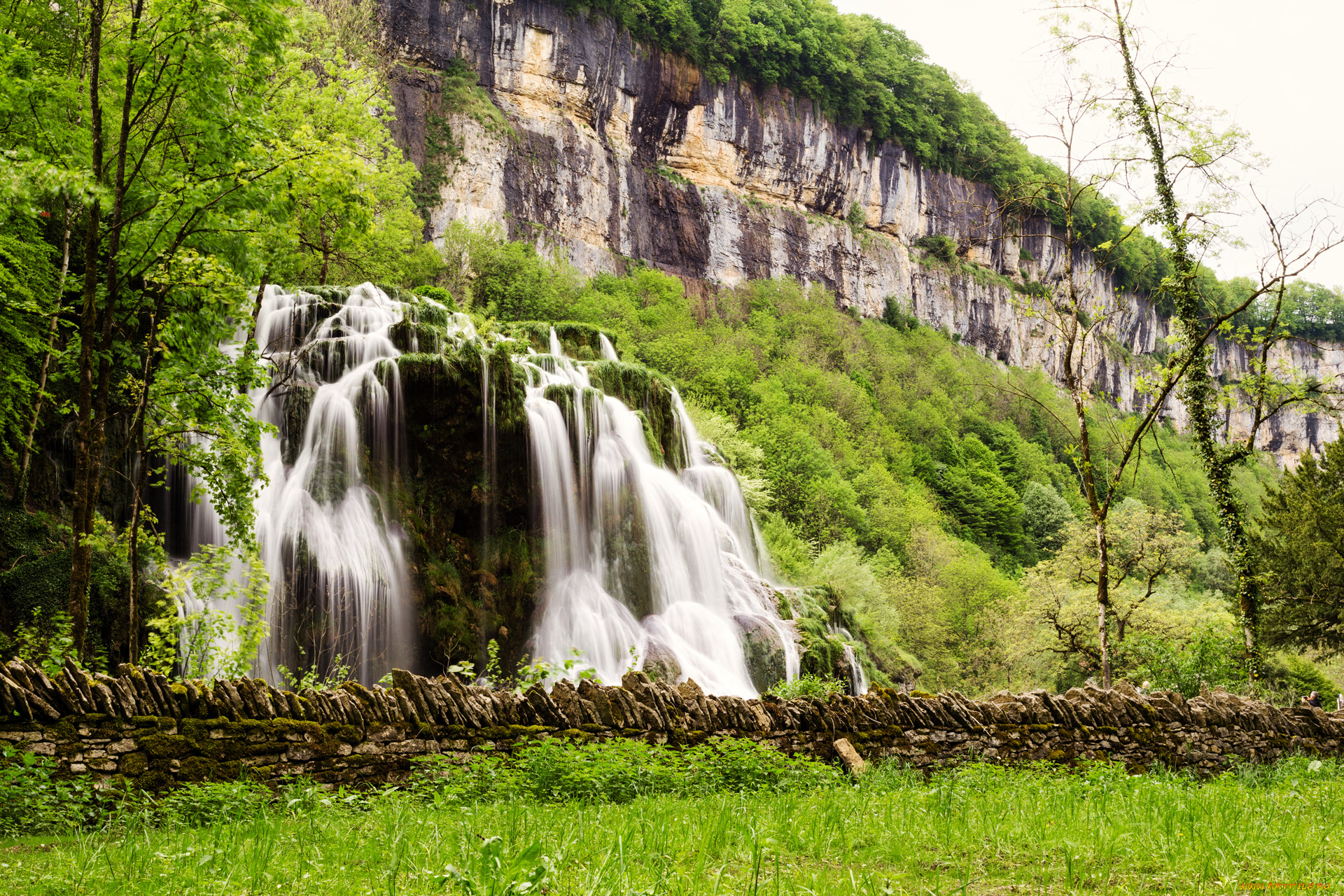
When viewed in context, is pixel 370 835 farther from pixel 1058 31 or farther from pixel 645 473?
pixel 645 473

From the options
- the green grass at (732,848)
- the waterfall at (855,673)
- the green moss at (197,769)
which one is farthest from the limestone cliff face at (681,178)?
the green moss at (197,769)

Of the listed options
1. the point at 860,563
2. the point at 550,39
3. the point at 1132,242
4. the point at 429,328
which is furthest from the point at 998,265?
the point at 429,328

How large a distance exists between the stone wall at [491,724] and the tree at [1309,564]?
14806 mm

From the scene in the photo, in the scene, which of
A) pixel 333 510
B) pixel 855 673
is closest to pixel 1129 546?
pixel 855 673

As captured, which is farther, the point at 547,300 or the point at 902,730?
the point at 547,300

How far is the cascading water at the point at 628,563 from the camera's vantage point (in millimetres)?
18531

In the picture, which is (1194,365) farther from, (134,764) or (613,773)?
(134,764)

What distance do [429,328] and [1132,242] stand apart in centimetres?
1804

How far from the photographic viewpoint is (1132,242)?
19469mm

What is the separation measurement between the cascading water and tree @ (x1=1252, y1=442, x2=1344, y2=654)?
1375 centimetres

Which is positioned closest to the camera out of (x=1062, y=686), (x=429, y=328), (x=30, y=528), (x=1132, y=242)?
(x=30, y=528)

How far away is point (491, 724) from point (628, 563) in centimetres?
1393

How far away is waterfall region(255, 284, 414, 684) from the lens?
15.4 m

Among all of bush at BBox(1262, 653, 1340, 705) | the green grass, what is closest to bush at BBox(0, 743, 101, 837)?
the green grass
